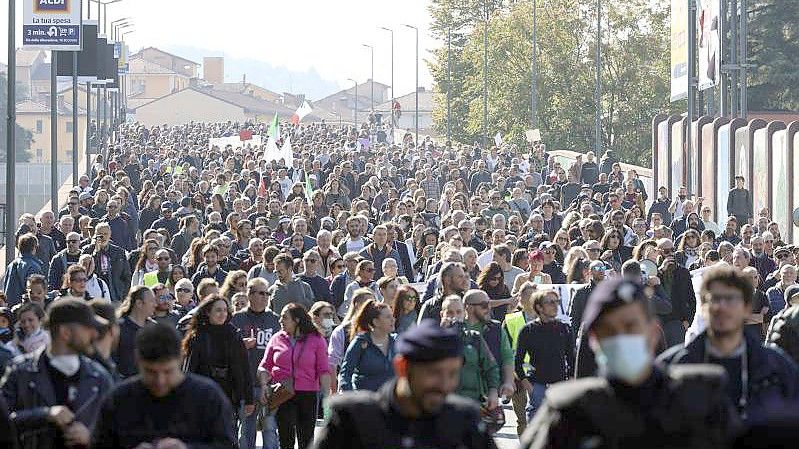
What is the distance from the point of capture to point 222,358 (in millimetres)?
13078

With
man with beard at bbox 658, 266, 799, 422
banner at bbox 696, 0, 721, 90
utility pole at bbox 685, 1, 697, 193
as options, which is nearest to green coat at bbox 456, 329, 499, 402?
man with beard at bbox 658, 266, 799, 422

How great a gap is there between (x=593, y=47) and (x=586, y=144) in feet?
13.0

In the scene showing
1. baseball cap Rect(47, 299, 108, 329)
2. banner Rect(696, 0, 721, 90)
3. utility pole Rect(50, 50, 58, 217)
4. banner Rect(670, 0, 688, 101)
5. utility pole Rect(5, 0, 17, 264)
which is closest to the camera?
baseball cap Rect(47, 299, 108, 329)

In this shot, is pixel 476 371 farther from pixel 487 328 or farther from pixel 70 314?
pixel 70 314

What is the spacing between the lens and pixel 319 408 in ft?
50.6

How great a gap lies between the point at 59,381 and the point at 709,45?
3915 cm

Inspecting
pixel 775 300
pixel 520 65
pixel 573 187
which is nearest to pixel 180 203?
pixel 573 187

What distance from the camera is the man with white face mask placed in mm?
5328

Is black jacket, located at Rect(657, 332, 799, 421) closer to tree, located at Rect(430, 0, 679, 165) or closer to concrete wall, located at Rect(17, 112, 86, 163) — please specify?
tree, located at Rect(430, 0, 679, 165)

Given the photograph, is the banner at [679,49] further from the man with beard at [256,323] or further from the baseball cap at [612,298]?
the baseball cap at [612,298]

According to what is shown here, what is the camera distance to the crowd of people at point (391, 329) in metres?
5.63

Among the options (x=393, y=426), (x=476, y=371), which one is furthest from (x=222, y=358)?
(x=393, y=426)

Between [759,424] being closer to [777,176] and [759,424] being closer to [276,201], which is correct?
[276,201]

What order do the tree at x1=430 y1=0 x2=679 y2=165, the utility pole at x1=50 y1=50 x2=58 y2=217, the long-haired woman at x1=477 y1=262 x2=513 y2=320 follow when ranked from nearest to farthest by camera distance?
the long-haired woman at x1=477 y1=262 x2=513 y2=320, the utility pole at x1=50 y1=50 x2=58 y2=217, the tree at x1=430 y1=0 x2=679 y2=165
